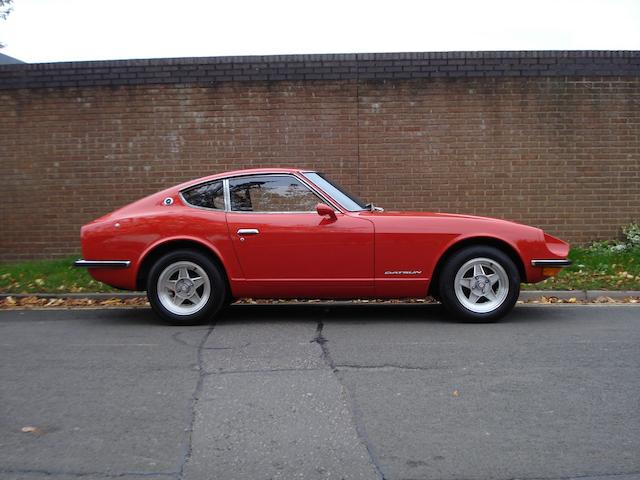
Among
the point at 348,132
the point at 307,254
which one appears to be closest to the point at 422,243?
the point at 307,254

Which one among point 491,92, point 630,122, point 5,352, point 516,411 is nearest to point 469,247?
point 516,411

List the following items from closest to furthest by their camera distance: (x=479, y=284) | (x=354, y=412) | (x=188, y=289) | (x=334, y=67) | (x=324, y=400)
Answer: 1. (x=354, y=412)
2. (x=324, y=400)
3. (x=479, y=284)
4. (x=188, y=289)
5. (x=334, y=67)

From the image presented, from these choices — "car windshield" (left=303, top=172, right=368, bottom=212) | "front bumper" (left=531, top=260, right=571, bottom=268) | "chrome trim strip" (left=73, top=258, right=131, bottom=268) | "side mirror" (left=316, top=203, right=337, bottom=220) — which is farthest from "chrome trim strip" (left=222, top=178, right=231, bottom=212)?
"front bumper" (left=531, top=260, right=571, bottom=268)

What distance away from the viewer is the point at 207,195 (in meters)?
6.85

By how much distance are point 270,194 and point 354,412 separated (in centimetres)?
323

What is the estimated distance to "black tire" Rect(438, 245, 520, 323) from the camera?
650 centimetres

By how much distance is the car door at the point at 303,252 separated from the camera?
650 centimetres

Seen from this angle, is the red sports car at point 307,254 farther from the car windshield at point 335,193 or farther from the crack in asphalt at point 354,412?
the crack in asphalt at point 354,412

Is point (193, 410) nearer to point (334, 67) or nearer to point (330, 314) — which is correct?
point (330, 314)

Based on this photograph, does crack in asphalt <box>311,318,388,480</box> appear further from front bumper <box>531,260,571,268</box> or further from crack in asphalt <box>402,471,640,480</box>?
front bumper <box>531,260,571,268</box>

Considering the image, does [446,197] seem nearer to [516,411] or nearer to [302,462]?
[516,411]

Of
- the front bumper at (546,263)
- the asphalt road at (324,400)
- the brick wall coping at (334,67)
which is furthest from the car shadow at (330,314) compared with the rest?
the brick wall coping at (334,67)

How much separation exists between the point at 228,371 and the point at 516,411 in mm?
2108

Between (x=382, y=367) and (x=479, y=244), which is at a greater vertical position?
(x=479, y=244)
